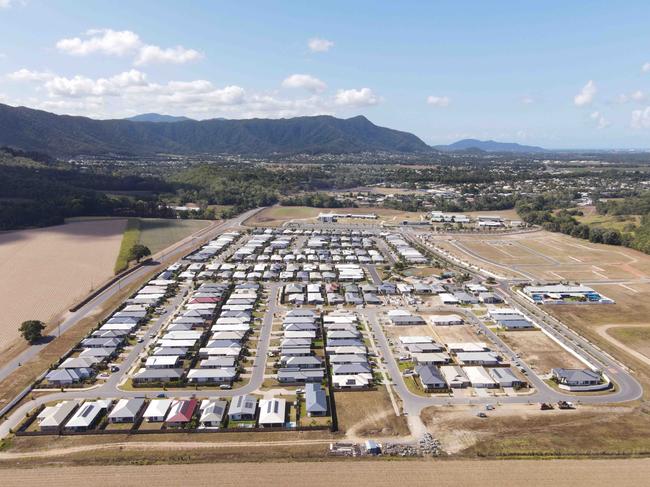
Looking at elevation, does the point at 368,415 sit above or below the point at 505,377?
below

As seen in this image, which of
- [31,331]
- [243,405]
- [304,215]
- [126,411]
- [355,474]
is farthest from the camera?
[304,215]

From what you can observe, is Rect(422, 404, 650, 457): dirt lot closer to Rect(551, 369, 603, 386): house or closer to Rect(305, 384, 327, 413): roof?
Rect(551, 369, 603, 386): house

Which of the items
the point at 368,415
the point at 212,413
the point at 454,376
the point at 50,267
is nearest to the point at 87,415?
the point at 212,413

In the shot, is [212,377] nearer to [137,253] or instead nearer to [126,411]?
[126,411]

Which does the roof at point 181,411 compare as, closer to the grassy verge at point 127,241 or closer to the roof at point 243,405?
the roof at point 243,405

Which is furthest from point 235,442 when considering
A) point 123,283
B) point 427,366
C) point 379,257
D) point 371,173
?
point 371,173

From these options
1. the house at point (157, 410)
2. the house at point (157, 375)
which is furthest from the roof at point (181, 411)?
the house at point (157, 375)

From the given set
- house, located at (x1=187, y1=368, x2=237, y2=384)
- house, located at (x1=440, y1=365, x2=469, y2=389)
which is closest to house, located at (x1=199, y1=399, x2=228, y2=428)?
house, located at (x1=187, y1=368, x2=237, y2=384)
